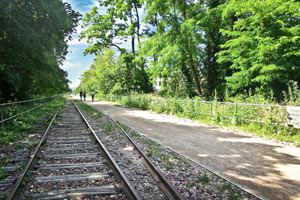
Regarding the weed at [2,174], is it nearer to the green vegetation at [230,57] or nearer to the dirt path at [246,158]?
the dirt path at [246,158]

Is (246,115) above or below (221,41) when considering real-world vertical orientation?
below

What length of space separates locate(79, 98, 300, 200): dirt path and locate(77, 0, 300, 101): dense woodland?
353 centimetres

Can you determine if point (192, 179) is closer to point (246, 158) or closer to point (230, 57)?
point (246, 158)

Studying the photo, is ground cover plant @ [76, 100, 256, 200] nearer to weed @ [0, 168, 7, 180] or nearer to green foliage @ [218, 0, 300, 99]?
weed @ [0, 168, 7, 180]

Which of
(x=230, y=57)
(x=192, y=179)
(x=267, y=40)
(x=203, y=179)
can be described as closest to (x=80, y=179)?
(x=192, y=179)

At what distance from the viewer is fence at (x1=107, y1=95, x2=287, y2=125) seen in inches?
314

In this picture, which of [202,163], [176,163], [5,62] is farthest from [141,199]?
[5,62]

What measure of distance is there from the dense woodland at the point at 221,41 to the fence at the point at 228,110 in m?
1.03

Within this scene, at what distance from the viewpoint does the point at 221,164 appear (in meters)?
4.99

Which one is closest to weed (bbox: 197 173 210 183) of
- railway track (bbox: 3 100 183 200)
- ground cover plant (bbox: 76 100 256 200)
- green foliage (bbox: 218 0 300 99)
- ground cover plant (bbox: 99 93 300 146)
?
ground cover plant (bbox: 76 100 256 200)

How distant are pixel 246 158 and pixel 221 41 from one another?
1915 centimetres

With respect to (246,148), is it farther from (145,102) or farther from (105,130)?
(145,102)

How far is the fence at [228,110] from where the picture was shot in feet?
26.2

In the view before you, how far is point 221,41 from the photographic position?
21.8 m
